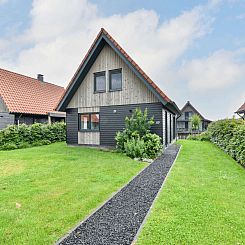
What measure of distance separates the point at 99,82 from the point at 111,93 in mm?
1295

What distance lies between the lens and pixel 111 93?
13.5 metres

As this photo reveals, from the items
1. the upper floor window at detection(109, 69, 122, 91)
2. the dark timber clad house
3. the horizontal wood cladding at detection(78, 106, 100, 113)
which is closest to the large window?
the dark timber clad house

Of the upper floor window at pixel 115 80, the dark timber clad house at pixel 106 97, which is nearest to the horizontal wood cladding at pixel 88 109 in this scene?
the dark timber clad house at pixel 106 97

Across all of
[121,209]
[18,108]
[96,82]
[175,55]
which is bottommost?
[121,209]

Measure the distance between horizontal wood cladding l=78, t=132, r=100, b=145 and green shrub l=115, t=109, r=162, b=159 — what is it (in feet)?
Answer: 7.44

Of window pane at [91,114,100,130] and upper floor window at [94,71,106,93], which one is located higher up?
upper floor window at [94,71,106,93]

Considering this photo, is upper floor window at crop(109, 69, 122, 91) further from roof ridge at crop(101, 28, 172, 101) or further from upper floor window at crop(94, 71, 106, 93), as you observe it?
roof ridge at crop(101, 28, 172, 101)

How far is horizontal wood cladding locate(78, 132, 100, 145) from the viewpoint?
556 inches

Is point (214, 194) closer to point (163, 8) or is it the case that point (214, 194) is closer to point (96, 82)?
point (96, 82)

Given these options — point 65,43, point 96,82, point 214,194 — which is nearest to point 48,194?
point 214,194

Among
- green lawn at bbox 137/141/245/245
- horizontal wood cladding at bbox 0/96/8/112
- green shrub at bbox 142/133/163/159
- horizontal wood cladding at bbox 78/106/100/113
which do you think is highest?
horizontal wood cladding at bbox 0/96/8/112

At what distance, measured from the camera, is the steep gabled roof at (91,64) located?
37.7 feet

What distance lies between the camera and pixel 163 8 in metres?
14.6

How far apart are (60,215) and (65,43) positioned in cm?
1689
